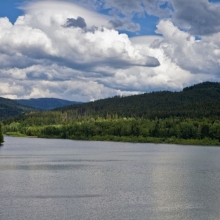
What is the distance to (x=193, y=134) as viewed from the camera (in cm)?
17100

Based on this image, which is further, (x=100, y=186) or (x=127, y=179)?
(x=127, y=179)

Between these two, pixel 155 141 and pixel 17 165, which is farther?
pixel 155 141

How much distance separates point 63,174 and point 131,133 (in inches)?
4656

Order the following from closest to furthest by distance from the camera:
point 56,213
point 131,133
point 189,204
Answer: point 56,213, point 189,204, point 131,133

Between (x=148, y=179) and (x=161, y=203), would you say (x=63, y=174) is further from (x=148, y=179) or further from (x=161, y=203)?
(x=161, y=203)

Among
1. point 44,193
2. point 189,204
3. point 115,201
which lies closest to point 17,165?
point 44,193

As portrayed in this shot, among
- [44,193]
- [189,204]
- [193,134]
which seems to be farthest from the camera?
[193,134]

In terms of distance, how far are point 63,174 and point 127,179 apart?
12.1m

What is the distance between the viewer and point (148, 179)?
225 feet

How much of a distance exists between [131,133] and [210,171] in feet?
370

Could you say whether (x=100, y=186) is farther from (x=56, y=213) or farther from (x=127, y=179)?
(x=56, y=213)

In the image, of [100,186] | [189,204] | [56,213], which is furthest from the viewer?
[100,186]

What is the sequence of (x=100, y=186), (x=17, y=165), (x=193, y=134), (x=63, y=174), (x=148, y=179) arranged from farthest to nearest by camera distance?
(x=193, y=134)
(x=17, y=165)
(x=63, y=174)
(x=148, y=179)
(x=100, y=186)

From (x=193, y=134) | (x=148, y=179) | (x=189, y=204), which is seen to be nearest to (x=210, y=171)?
(x=148, y=179)
